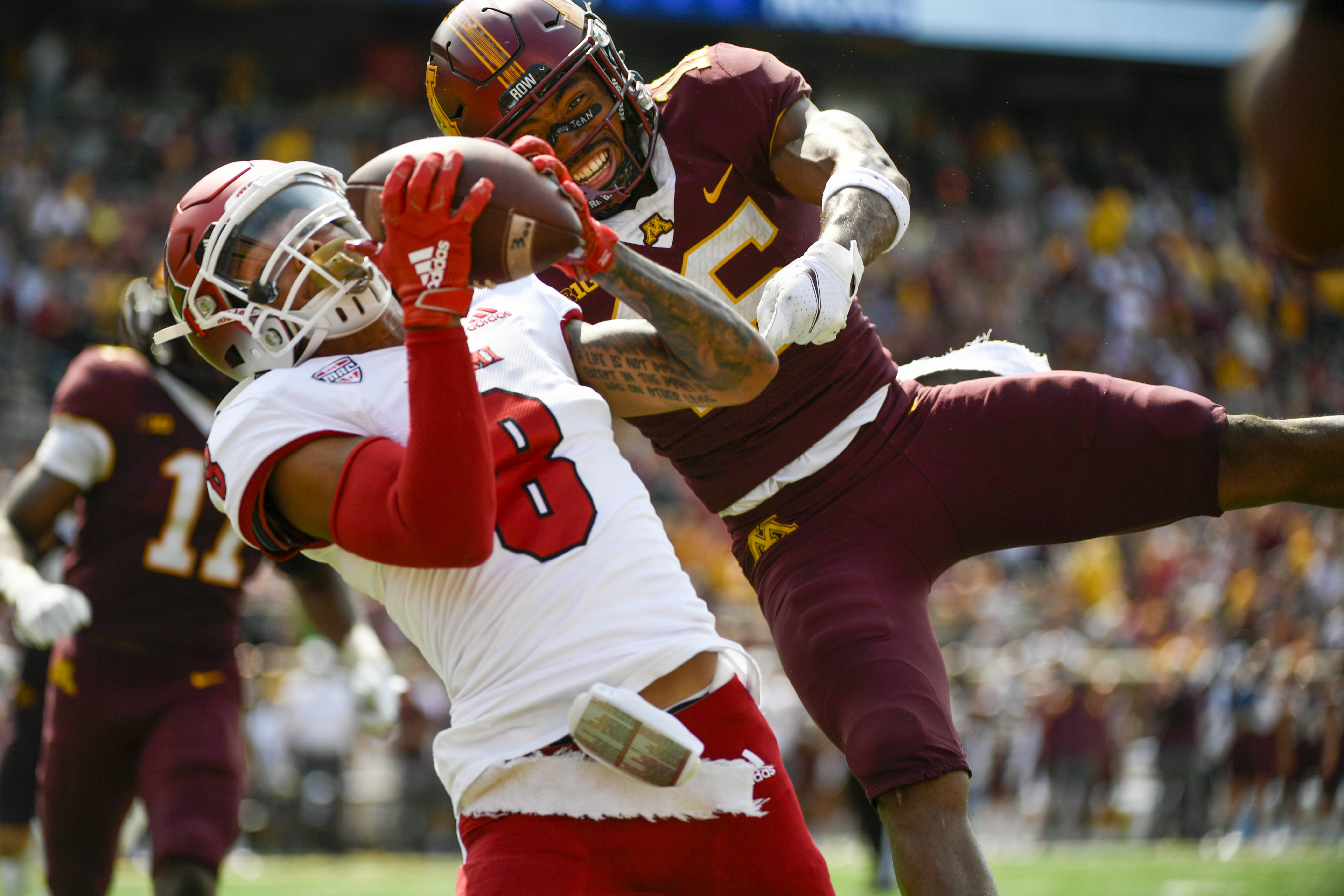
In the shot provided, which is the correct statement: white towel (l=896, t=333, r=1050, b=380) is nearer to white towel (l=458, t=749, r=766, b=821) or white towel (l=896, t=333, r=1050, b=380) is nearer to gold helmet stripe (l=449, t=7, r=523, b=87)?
gold helmet stripe (l=449, t=7, r=523, b=87)

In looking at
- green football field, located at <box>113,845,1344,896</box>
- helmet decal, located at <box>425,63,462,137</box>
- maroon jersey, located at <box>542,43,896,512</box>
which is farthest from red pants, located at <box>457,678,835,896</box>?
green football field, located at <box>113,845,1344,896</box>

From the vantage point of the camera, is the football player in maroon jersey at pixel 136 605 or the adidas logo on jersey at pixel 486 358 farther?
the football player in maroon jersey at pixel 136 605

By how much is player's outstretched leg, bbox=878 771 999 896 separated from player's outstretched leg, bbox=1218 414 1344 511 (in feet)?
2.56

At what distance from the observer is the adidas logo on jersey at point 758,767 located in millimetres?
2119

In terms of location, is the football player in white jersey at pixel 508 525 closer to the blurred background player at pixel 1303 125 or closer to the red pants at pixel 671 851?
the red pants at pixel 671 851

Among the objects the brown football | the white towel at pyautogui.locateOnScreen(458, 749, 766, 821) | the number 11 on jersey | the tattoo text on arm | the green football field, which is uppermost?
the brown football

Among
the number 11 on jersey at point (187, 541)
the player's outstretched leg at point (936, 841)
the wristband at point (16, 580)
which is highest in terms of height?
the number 11 on jersey at point (187, 541)

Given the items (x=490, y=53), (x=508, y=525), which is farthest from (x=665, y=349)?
(x=490, y=53)

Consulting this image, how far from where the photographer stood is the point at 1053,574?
13.3 m

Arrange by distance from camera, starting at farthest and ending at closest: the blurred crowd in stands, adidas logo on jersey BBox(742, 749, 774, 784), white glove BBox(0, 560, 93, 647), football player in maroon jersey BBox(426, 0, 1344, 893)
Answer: the blurred crowd in stands → white glove BBox(0, 560, 93, 647) → football player in maroon jersey BBox(426, 0, 1344, 893) → adidas logo on jersey BBox(742, 749, 774, 784)

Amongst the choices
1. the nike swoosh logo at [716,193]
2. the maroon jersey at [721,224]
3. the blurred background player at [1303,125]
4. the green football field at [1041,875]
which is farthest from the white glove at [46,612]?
the blurred background player at [1303,125]

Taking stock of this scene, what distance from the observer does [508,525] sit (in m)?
2.09

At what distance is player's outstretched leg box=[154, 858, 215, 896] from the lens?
3.68 metres

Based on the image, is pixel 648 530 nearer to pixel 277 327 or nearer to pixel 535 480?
pixel 535 480
